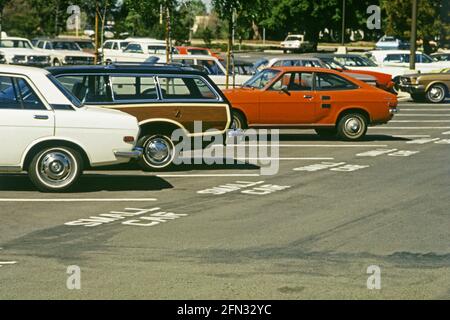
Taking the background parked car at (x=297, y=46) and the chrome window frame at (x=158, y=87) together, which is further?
the background parked car at (x=297, y=46)

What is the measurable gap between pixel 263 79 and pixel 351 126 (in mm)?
2150

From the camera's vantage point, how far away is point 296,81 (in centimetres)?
2028

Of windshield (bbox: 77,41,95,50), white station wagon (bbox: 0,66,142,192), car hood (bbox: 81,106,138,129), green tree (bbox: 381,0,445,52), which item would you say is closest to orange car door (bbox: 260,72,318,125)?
car hood (bbox: 81,106,138,129)

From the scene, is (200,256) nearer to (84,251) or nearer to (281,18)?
(84,251)

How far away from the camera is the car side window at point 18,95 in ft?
42.1

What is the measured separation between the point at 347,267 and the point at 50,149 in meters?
5.48

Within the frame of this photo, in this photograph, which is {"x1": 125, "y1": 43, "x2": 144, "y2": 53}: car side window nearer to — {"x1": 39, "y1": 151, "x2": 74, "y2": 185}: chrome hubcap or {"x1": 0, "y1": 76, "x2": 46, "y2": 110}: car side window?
{"x1": 0, "y1": 76, "x2": 46, "y2": 110}: car side window

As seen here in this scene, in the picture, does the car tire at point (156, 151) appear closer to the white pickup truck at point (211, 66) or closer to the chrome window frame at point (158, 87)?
the chrome window frame at point (158, 87)

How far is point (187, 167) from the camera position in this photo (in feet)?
52.8

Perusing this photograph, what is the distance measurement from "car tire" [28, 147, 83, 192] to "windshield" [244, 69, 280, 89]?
798 centimetres

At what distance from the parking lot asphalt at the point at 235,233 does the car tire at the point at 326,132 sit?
3544 millimetres

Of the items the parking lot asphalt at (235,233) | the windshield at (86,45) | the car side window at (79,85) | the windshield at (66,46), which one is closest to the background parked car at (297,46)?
the windshield at (86,45)

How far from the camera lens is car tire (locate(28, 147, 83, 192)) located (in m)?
12.9
